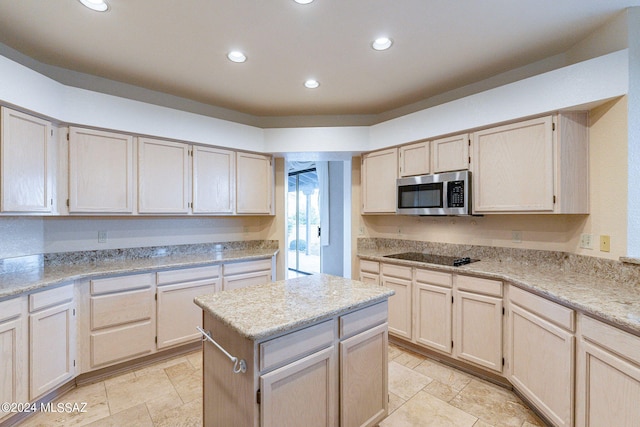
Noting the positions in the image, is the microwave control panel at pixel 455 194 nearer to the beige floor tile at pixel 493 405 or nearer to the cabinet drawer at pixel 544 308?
the cabinet drawer at pixel 544 308

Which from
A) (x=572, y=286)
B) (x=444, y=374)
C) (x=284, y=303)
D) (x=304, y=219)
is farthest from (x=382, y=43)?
(x=304, y=219)

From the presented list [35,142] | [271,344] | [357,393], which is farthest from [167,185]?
[357,393]

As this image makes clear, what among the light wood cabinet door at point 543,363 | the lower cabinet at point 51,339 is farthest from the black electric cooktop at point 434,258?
the lower cabinet at point 51,339

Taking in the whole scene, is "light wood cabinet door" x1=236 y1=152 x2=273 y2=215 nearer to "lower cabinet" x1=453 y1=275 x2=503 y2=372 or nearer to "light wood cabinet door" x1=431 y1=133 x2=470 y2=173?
"light wood cabinet door" x1=431 y1=133 x2=470 y2=173

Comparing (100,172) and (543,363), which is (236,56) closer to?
(100,172)

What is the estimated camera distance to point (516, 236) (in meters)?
2.66

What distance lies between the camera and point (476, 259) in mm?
2889

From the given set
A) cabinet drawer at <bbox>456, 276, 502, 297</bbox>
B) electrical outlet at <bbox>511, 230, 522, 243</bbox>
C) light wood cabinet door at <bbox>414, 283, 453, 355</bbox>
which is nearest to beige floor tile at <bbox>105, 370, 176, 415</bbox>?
light wood cabinet door at <bbox>414, 283, 453, 355</bbox>

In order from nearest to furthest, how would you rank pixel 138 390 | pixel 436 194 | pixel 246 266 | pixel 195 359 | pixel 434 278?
pixel 138 390
pixel 434 278
pixel 195 359
pixel 436 194
pixel 246 266

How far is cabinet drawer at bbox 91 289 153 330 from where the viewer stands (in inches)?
92.7

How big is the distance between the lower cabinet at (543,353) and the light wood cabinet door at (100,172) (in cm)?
348

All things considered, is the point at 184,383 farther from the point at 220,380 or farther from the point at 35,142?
the point at 35,142

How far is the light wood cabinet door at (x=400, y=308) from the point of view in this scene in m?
2.88

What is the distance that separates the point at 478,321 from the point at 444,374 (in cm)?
58
